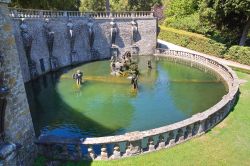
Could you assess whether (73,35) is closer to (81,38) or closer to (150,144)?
(81,38)

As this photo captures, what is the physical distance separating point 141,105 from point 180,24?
105 ft

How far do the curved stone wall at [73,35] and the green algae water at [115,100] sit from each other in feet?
8.99

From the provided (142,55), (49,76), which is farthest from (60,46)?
(142,55)

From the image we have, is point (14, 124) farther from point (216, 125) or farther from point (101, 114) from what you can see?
point (216, 125)

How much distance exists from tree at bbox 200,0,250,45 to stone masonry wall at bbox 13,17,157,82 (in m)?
8.88

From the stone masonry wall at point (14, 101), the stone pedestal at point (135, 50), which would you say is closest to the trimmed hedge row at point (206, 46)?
the stone pedestal at point (135, 50)

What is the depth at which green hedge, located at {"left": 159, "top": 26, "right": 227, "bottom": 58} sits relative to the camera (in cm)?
3581

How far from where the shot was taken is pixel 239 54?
32438 mm

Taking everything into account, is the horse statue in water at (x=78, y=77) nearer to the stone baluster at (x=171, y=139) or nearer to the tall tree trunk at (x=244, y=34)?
the stone baluster at (x=171, y=139)

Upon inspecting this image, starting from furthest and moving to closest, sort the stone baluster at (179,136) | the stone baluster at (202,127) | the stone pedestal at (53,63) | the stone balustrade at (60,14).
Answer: the stone pedestal at (53,63), the stone balustrade at (60,14), the stone baluster at (202,127), the stone baluster at (179,136)

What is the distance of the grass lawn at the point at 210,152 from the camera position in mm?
12927

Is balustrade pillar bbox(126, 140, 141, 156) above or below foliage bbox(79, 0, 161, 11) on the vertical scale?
below

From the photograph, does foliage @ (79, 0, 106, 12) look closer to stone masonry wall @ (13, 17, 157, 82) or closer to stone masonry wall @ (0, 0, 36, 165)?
stone masonry wall @ (13, 17, 157, 82)

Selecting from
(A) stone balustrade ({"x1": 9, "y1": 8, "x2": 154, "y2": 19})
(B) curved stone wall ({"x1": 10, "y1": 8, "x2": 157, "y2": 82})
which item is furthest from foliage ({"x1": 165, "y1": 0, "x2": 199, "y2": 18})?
(B) curved stone wall ({"x1": 10, "y1": 8, "x2": 157, "y2": 82})
